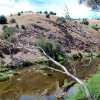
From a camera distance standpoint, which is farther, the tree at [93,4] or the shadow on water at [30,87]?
the shadow on water at [30,87]

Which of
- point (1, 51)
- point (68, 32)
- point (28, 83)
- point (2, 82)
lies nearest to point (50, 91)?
point (28, 83)

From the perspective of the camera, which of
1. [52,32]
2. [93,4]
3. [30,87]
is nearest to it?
[93,4]

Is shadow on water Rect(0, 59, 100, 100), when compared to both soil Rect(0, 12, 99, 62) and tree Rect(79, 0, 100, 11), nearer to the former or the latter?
tree Rect(79, 0, 100, 11)

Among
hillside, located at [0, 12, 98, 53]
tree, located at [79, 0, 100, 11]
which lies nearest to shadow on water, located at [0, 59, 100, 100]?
tree, located at [79, 0, 100, 11]

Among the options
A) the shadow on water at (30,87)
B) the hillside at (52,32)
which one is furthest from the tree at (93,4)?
the hillside at (52,32)

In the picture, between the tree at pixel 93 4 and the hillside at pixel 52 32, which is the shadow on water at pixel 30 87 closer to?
the tree at pixel 93 4

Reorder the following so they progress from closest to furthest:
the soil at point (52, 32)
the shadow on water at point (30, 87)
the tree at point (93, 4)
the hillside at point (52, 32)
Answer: the tree at point (93, 4) → the shadow on water at point (30, 87) → the soil at point (52, 32) → the hillside at point (52, 32)

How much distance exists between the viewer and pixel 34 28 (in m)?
83.7

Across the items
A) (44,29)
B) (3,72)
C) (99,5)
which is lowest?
(3,72)

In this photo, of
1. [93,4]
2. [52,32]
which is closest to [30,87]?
[93,4]

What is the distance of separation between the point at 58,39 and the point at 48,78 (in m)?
47.6

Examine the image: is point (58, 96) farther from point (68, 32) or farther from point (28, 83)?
point (68, 32)

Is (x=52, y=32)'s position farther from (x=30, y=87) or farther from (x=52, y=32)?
(x=30, y=87)

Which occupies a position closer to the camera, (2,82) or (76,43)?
(2,82)
